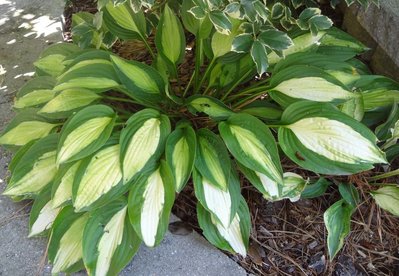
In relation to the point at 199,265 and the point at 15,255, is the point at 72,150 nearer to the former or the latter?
the point at 15,255

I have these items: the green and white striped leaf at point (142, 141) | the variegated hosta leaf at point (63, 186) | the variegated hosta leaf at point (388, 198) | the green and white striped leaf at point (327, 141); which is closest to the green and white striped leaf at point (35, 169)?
the variegated hosta leaf at point (63, 186)

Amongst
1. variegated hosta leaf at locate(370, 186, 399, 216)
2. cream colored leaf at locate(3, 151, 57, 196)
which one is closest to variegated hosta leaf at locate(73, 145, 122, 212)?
cream colored leaf at locate(3, 151, 57, 196)

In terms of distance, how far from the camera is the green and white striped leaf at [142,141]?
1.46m

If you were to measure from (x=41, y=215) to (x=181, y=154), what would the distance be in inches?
21.5

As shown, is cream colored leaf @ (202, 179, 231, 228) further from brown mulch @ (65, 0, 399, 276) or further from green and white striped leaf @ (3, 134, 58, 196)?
green and white striped leaf @ (3, 134, 58, 196)

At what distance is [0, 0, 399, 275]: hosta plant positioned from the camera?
1455 millimetres

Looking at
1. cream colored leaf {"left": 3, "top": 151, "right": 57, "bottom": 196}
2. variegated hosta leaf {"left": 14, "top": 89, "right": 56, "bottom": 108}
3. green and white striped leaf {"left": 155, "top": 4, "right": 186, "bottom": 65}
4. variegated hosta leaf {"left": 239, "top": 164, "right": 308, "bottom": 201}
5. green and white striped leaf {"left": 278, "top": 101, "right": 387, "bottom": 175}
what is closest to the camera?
green and white striped leaf {"left": 278, "top": 101, "right": 387, "bottom": 175}

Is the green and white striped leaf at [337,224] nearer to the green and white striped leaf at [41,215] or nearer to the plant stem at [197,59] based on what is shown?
the plant stem at [197,59]

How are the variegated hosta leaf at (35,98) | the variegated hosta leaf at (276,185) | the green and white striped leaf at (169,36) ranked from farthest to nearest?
the variegated hosta leaf at (35,98) < the green and white striped leaf at (169,36) < the variegated hosta leaf at (276,185)

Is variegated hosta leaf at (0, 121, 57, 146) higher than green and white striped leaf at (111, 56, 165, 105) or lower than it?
lower

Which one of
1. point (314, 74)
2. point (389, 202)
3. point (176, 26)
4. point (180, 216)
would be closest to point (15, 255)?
point (180, 216)

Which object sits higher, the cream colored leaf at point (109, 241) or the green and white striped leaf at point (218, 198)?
the green and white striped leaf at point (218, 198)

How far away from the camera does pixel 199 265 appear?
5.27 ft

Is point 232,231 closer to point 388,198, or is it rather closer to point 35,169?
point 388,198
